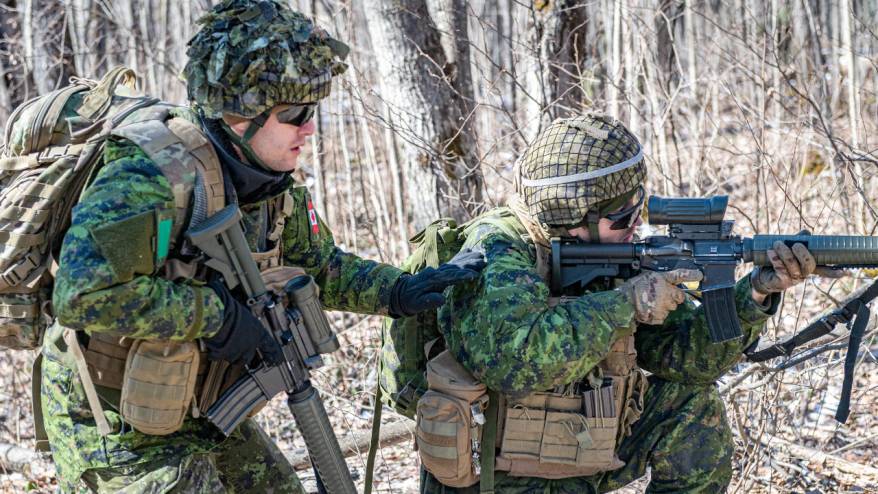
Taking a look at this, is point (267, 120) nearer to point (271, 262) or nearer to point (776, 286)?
point (271, 262)

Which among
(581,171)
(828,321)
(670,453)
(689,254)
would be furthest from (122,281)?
(828,321)

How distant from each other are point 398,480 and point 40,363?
2.33 meters

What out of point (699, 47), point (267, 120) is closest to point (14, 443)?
point (267, 120)

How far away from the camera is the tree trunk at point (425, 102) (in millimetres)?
5414

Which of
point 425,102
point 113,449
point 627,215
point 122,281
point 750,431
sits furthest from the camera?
point 425,102

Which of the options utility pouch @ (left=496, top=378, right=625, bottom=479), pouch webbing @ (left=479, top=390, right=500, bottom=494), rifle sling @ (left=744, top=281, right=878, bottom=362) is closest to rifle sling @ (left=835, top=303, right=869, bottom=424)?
rifle sling @ (left=744, top=281, right=878, bottom=362)

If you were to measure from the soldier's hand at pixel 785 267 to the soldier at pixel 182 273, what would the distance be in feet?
3.37

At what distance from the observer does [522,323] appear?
310 cm

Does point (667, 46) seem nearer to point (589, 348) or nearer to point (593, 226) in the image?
point (593, 226)

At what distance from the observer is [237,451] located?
126 inches

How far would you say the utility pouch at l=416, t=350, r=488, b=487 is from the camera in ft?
10.7

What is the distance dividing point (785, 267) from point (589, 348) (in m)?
0.78

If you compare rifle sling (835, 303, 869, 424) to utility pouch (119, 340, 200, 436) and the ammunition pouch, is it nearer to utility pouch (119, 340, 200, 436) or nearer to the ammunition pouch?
the ammunition pouch

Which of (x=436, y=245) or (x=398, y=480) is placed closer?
(x=436, y=245)
